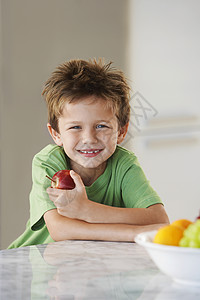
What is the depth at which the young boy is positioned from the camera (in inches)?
49.3

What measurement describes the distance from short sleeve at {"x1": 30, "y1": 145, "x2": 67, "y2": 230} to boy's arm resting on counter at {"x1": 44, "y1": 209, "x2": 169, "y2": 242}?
90 mm

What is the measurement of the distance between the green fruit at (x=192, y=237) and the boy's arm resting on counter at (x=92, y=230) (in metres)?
0.44

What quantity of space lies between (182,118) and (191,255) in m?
2.06

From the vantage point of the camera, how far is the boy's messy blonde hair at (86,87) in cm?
142

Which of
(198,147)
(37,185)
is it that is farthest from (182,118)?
(37,185)

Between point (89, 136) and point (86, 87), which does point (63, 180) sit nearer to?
point (89, 136)

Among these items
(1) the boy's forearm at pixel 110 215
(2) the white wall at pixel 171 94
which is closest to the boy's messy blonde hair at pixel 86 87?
(1) the boy's forearm at pixel 110 215

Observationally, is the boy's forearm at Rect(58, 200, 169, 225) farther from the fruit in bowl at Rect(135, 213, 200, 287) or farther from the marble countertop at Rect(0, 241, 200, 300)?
the fruit in bowl at Rect(135, 213, 200, 287)

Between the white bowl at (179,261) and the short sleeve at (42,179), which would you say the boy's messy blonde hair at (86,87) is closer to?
the short sleeve at (42,179)

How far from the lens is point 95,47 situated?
2.82m

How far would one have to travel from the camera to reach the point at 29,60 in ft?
9.00

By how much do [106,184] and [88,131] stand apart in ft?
0.60

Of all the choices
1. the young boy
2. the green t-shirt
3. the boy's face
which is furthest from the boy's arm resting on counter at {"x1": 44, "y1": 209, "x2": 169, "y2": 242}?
the boy's face

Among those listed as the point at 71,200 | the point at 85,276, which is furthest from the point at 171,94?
the point at 85,276
